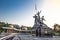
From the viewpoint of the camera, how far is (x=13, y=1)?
3.52m

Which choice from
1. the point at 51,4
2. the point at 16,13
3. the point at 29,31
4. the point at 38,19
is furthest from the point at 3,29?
the point at 51,4

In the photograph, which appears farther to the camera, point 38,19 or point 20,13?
point 38,19

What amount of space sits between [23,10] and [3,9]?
50 centimetres

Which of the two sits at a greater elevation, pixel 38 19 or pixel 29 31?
pixel 38 19

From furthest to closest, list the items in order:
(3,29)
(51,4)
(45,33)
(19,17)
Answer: (3,29)
(45,33)
(19,17)
(51,4)

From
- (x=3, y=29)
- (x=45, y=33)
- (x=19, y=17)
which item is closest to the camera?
(x=19, y=17)

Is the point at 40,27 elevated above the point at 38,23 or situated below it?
below

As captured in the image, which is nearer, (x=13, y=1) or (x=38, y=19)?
(x=13, y=1)

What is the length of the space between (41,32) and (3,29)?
4.32 ft

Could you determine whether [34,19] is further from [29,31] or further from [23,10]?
[23,10]


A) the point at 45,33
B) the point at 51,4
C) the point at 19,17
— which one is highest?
the point at 51,4

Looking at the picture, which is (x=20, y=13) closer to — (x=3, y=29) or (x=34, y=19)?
(x=34, y=19)

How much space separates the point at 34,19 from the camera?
4.72m

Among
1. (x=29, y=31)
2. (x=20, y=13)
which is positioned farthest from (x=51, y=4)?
(x=29, y=31)
